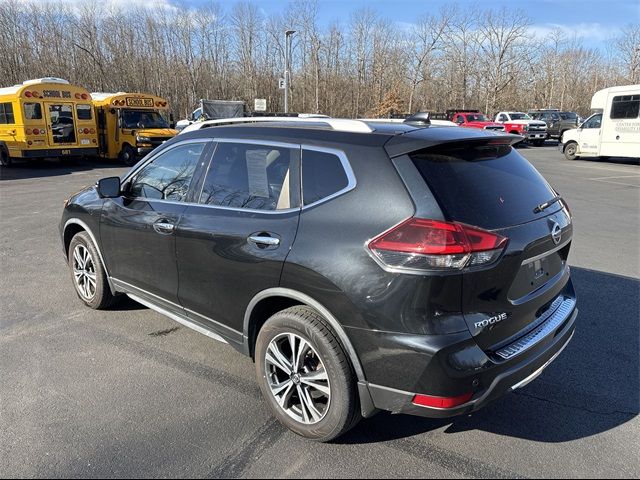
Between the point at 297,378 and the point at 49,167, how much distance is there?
20695mm

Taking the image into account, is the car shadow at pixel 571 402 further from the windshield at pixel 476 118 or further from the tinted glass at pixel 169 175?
the windshield at pixel 476 118

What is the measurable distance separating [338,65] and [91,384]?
45412 millimetres

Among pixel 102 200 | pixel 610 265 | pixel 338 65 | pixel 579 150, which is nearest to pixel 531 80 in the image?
pixel 338 65

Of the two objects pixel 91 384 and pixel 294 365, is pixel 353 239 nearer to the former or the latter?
pixel 294 365

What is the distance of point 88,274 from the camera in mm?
4766

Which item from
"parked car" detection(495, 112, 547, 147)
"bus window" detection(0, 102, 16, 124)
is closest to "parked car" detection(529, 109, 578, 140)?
"parked car" detection(495, 112, 547, 147)

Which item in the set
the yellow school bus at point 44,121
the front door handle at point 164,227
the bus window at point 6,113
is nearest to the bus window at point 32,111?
the yellow school bus at point 44,121

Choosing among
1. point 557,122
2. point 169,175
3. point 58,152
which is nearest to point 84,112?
point 58,152

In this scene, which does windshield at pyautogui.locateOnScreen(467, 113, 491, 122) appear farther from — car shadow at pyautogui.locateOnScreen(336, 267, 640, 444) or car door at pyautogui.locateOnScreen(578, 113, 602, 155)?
car shadow at pyautogui.locateOnScreen(336, 267, 640, 444)

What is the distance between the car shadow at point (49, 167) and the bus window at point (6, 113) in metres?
1.87

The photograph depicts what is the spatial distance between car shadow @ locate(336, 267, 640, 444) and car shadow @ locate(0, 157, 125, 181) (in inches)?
682

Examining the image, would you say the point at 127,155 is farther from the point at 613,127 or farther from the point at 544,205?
the point at 613,127

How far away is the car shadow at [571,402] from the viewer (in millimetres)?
2928

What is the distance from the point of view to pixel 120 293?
15.4 feet
